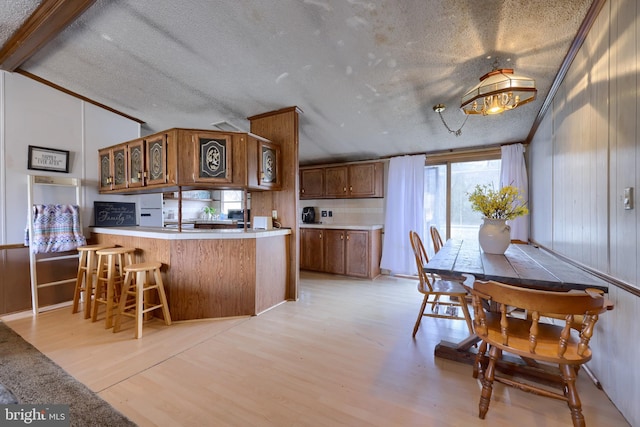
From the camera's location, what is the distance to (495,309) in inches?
80.3

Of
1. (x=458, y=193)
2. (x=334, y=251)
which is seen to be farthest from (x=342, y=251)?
(x=458, y=193)

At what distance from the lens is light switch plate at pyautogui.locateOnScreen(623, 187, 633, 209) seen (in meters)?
1.32

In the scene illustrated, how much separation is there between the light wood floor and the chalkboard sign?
3.93 ft

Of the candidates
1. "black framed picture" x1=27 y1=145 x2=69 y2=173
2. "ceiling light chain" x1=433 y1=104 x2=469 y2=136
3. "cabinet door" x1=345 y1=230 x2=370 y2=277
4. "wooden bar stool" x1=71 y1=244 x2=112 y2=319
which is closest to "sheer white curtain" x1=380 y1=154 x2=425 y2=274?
"cabinet door" x1=345 y1=230 x2=370 y2=277

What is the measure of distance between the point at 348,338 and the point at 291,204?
5.59 feet

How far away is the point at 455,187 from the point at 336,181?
2.02 metres

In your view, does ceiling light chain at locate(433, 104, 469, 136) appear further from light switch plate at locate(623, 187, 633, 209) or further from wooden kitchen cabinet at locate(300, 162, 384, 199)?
light switch plate at locate(623, 187, 633, 209)

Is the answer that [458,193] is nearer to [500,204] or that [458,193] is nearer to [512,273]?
[500,204]

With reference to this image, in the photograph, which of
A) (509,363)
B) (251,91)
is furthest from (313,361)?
(251,91)

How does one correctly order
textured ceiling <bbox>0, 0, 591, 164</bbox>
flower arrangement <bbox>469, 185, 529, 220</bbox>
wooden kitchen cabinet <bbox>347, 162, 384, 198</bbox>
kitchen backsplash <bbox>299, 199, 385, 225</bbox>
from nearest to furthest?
textured ceiling <bbox>0, 0, 591, 164</bbox>
flower arrangement <bbox>469, 185, 529, 220</bbox>
wooden kitchen cabinet <bbox>347, 162, 384, 198</bbox>
kitchen backsplash <bbox>299, 199, 385, 225</bbox>

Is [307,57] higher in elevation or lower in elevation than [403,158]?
higher

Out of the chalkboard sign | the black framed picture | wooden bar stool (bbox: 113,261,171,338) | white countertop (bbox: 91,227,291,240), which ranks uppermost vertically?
the black framed picture

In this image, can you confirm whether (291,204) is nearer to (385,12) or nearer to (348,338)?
(348,338)

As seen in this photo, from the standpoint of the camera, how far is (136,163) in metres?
3.11
